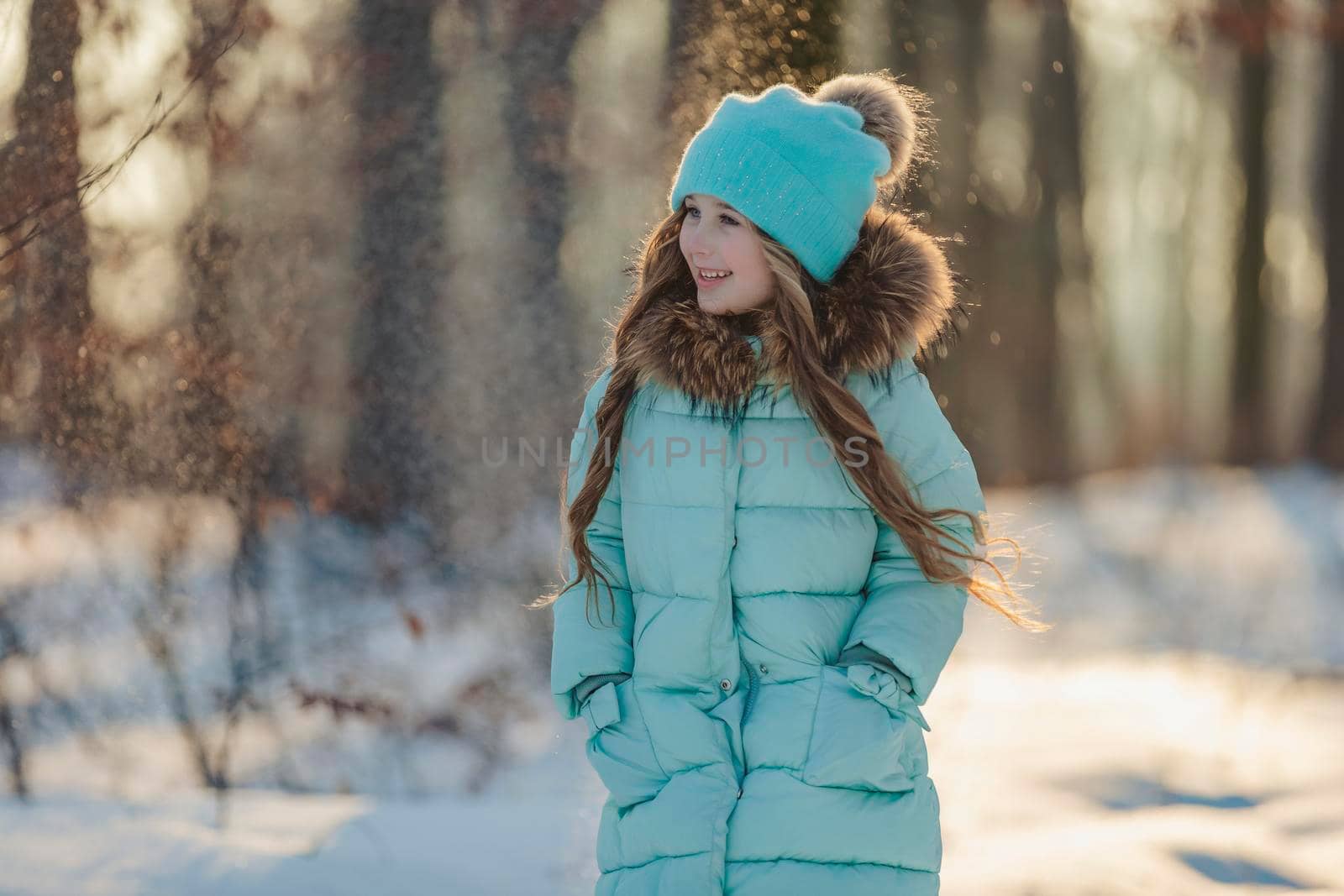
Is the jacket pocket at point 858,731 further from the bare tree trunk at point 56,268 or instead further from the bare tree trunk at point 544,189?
the bare tree trunk at point 56,268

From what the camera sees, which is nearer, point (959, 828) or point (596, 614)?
point (596, 614)

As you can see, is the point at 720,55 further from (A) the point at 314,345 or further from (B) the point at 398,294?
(A) the point at 314,345

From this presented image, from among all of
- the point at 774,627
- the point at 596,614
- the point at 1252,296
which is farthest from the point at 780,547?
the point at 1252,296

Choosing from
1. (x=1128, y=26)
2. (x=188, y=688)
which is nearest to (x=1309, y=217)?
(x=1128, y=26)

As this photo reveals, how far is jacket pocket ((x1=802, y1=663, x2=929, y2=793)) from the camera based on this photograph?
2.00 metres

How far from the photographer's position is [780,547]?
209 cm

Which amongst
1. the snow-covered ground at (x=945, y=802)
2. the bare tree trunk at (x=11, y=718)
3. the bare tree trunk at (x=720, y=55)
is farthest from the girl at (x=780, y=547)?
the bare tree trunk at (x=11, y=718)

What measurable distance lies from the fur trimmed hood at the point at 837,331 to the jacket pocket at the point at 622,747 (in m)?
0.51

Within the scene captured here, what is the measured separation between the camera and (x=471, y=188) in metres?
3.95

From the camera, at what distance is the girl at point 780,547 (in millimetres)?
2025

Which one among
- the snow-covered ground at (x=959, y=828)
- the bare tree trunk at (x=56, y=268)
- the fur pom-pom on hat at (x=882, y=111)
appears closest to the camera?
the fur pom-pom on hat at (x=882, y=111)

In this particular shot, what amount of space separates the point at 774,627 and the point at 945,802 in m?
2.18

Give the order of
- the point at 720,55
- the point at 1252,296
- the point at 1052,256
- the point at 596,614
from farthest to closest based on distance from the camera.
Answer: the point at 1252,296 → the point at 1052,256 → the point at 720,55 → the point at 596,614

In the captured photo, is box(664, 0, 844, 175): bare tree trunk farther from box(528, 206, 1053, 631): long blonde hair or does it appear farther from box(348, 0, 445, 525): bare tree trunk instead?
box(528, 206, 1053, 631): long blonde hair
